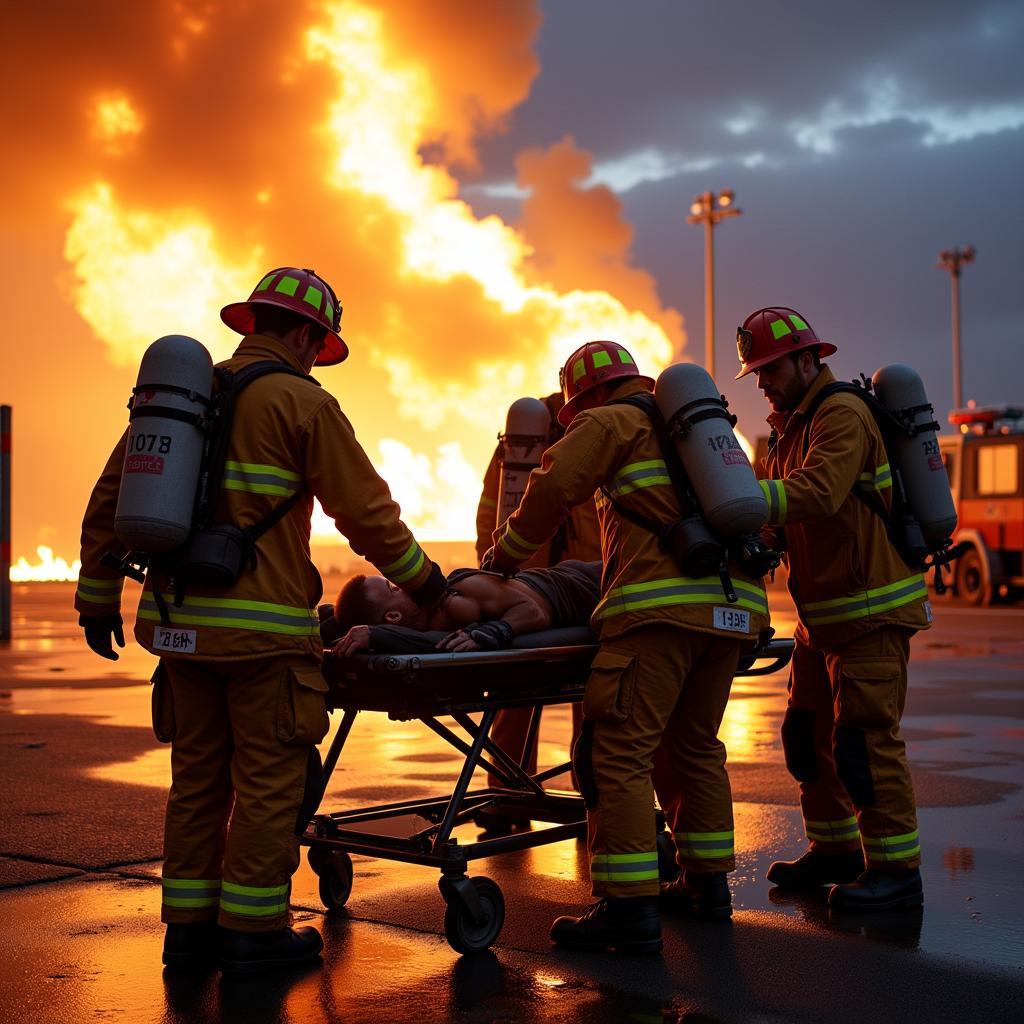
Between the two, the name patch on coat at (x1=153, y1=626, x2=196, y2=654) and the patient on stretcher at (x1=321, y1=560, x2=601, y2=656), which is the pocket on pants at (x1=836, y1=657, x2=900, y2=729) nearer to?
the patient on stretcher at (x1=321, y1=560, x2=601, y2=656)

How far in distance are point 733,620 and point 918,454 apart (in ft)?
3.70

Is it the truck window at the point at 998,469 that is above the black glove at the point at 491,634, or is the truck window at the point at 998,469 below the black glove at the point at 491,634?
above

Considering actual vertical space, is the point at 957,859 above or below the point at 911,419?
below

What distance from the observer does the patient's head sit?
18.1 ft

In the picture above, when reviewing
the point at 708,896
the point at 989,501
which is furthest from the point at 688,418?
the point at 989,501

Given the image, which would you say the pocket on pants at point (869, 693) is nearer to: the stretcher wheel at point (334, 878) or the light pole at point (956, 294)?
the stretcher wheel at point (334, 878)

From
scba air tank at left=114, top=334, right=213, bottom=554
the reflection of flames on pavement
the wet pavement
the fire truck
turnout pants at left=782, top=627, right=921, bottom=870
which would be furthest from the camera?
the fire truck

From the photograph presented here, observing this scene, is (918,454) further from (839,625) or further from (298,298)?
(298,298)

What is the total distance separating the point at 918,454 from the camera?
571 cm

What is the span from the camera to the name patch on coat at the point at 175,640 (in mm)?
4605

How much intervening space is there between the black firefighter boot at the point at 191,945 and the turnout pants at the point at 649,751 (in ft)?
4.04

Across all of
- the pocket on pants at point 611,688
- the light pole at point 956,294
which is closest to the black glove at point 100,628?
the pocket on pants at point 611,688

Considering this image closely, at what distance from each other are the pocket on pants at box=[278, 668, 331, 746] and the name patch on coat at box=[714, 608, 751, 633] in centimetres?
135

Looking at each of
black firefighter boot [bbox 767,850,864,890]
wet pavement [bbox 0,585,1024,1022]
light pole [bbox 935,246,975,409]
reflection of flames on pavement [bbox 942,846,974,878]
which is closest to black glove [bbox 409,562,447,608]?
wet pavement [bbox 0,585,1024,1022]
